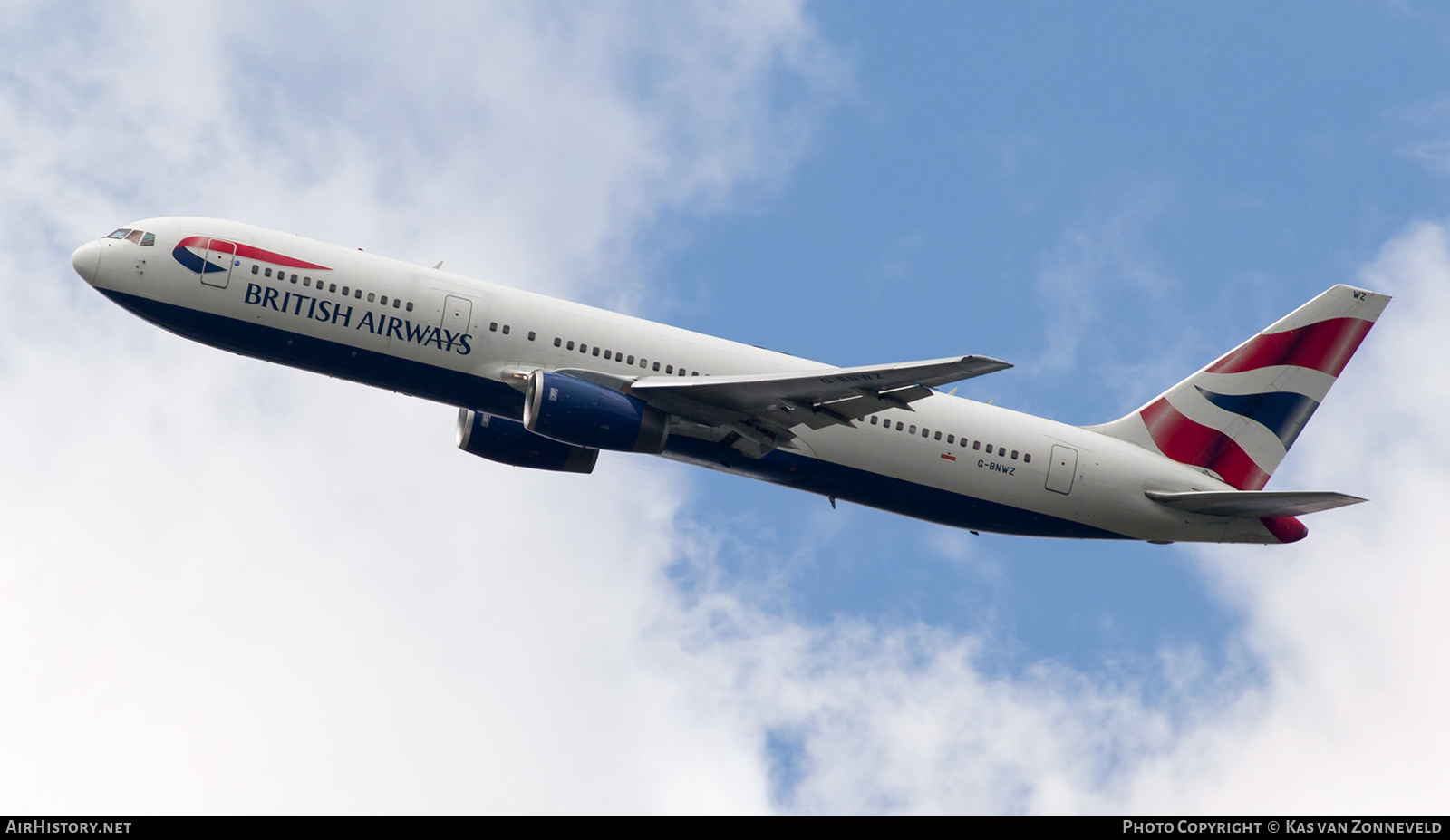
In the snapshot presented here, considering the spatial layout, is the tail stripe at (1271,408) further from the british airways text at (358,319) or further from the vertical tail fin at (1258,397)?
the british airways text at (358,319)

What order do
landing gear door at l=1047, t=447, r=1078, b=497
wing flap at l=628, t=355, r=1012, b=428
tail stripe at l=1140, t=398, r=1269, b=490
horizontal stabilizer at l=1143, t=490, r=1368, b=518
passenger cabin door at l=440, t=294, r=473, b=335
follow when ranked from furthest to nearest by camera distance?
tail stripe at l=1140, t=398, r=1269, b=490, landing gear door at l=1047, t=447, r=1078, b=497, horizontal stabilizer at l=1143, t=490, r=1368, b=518, passenger cabin door at l=440, t=294, r=473, b=335, wing flap at l=628, t=355, r=1012, b=428

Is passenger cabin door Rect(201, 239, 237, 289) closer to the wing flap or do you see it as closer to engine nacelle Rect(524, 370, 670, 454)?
engine nacelle Rect(524, 370, 670, 454)

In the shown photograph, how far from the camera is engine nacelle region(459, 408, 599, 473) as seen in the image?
4384 centimetres

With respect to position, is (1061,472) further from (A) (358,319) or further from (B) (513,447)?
(A) (358,319)

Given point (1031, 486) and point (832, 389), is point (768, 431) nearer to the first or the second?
point (832, 389)

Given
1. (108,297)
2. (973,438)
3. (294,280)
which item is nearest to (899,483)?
(973,438)

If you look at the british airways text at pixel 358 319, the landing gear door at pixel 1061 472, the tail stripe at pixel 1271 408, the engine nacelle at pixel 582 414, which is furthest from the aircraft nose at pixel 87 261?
the tail stripe at pixel 1271 408

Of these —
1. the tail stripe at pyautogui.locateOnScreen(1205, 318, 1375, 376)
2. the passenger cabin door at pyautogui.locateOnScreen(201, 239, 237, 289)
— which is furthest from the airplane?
the tail stripe at pyautogui.locateOnScreen(1205, 318, 1375, 376)

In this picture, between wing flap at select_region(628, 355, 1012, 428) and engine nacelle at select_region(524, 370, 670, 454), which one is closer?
wing flap at select_region(628, 355, 1012, 428)

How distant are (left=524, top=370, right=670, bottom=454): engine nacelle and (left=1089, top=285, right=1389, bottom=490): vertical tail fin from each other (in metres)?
17.4

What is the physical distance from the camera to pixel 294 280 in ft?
124

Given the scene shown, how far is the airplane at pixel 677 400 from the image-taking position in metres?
37.6

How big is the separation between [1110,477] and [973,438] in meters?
4.93

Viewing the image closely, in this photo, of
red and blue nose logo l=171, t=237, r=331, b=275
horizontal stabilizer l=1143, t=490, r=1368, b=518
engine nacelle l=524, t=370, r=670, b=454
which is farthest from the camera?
horizontal stabilizer l=1143, t=490, r=1368, b=518
